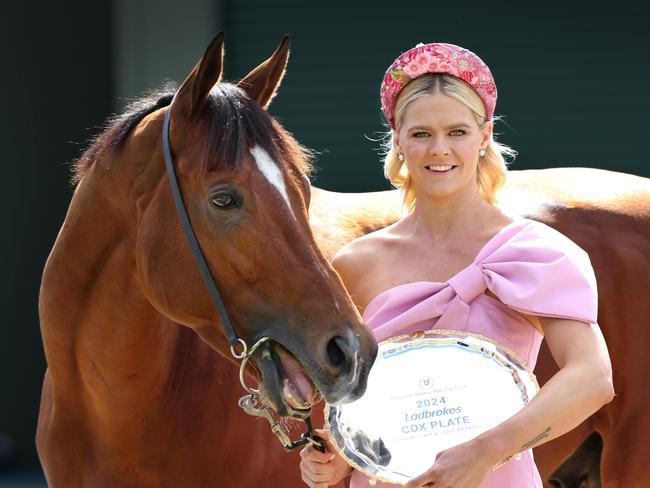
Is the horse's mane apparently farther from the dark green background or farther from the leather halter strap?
the dark green background

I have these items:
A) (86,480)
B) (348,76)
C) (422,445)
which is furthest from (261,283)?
(348,76)

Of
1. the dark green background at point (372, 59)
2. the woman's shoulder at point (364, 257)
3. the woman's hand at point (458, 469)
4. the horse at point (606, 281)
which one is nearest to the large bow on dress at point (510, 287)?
the woman's shoulder at point (364, 257)

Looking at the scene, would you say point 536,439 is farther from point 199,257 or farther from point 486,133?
point 199,257

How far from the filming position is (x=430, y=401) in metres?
2.21

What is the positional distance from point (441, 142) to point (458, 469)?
72 cm

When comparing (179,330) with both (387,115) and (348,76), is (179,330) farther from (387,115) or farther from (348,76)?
(348,76)

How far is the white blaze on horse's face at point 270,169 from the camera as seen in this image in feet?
7.87

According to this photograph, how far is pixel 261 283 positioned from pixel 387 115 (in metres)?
0.48

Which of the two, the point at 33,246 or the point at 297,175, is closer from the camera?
the point at 297,175

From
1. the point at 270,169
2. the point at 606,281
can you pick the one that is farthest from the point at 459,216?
the point at 606,281

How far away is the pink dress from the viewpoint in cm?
220

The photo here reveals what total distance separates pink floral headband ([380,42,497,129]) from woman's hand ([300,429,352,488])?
2.56ft

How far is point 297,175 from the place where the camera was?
2.51m

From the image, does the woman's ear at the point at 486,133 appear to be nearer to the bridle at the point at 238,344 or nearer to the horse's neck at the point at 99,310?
the bridle at the point at 238,344
